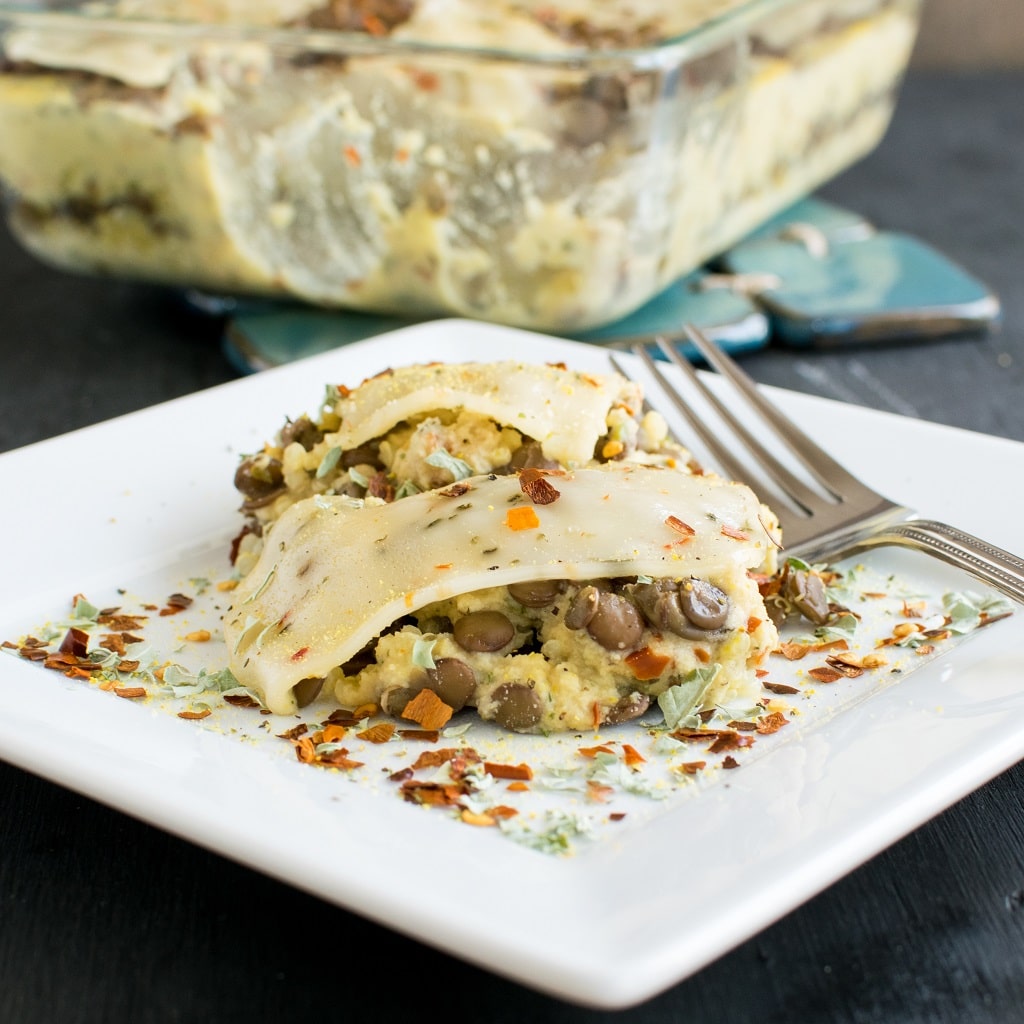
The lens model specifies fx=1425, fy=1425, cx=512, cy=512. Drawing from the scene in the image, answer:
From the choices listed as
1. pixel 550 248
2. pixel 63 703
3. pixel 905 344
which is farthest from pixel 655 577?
pixel 905 344

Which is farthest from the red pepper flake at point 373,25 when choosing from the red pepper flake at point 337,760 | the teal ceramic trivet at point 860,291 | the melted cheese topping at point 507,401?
the red pepper flake at point 337,760

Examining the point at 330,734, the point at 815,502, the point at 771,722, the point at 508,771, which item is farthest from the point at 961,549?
the point at 330,734

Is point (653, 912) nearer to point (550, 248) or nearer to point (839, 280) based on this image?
point (550, 248)

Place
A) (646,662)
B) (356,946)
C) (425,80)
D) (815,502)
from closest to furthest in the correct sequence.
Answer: (356,946), (646,662), (815,502), (425,80)

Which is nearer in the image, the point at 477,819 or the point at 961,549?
the point at 477,819

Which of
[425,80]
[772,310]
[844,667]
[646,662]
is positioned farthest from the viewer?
[772,310]

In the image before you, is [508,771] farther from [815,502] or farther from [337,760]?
[815,502]

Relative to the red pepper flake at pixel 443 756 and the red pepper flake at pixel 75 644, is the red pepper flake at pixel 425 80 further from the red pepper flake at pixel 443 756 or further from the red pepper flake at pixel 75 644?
the red pepper flake at pixel 443 756
